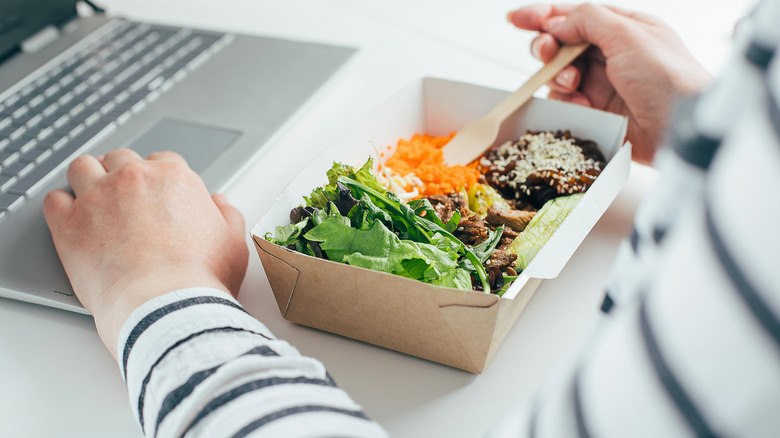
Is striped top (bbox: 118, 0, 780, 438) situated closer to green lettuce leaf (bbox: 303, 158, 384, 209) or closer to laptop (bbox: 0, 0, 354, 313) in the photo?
green lettuce leaf (bbox: 303, 158, 384, 209)

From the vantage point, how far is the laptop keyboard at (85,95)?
833 mm

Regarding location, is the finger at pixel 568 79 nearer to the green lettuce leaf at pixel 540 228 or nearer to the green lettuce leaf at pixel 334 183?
the green lettuce leaf at pixel 540 228

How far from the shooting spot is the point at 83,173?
73 centimetres

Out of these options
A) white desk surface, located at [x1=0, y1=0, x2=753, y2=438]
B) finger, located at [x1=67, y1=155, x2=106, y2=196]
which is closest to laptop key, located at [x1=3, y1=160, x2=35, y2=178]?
finger, located at [x1=67, y1=155, x2=106, y2=196]

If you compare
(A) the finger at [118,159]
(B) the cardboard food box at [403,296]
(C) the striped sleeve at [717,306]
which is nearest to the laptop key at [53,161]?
(A) the finger at [118,159]

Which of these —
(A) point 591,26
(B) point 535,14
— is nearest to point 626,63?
(A) point 591,26

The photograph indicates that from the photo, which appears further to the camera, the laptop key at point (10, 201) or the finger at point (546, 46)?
the finger at point (546, 46)

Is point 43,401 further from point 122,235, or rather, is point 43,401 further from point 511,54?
point 511,54

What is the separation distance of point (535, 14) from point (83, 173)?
28.1 inches

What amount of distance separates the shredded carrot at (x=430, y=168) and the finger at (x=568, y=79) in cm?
26

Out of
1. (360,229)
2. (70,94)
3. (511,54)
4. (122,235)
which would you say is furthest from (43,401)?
(511,54)

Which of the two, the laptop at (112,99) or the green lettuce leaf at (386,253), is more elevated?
the green lettuce leaf at (386,253)

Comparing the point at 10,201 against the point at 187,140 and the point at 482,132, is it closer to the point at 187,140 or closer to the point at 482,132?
the point at 187,140

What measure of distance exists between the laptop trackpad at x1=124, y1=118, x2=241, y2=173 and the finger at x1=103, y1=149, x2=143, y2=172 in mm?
89
